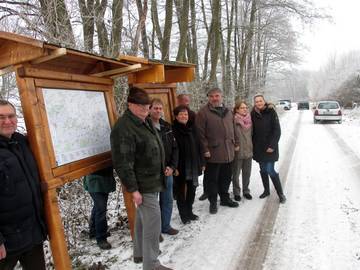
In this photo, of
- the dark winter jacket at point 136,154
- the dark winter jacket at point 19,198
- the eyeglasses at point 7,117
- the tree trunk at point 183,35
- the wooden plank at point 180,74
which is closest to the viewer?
the dark winter jacket at point 19,198

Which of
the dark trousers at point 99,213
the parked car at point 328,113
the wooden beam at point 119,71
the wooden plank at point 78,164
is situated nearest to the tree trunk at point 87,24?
the wooden beam at point 119,71

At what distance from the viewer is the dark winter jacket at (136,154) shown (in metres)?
3.30

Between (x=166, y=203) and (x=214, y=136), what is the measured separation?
145cm

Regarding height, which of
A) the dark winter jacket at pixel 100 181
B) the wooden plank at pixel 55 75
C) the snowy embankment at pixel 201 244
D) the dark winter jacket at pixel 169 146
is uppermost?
the wooden plank at pixel 55 75

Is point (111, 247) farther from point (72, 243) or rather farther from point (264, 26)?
point (264, 26)

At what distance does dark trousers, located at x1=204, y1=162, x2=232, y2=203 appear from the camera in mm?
5539

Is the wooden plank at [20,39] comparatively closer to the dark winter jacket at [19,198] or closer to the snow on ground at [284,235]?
the dark winter jacket at [19,198]

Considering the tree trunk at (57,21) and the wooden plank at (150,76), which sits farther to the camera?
the tree trunk at (57,21)

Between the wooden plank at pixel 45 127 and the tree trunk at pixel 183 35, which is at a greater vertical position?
the tree trunk at pixel 183 35

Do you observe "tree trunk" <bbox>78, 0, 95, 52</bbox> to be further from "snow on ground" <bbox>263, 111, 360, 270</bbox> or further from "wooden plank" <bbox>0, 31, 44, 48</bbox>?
"snow on ground" <bbox>263, 111, 360, 270</bbox>

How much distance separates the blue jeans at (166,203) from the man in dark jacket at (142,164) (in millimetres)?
1029

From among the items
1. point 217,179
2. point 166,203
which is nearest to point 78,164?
point 166,203

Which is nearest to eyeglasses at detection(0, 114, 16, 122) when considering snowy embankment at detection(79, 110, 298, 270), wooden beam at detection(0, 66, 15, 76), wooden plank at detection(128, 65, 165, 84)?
wooden beam at detection(0, 66, 15, 76)

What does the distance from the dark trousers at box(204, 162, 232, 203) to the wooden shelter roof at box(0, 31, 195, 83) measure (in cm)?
180
